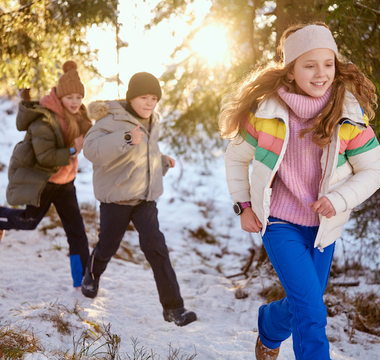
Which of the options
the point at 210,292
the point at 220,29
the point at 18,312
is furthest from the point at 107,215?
the point at 220,29

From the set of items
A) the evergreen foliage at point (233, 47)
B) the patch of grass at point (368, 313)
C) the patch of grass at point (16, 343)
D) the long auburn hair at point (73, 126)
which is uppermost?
the evergreen foliage at point (233, 47)

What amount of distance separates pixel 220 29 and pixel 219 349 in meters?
4.43

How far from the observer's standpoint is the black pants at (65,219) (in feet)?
13.8

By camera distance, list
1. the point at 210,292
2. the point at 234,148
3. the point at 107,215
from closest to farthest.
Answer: the point at 234,148
the point at 107,215
the point at 210,292

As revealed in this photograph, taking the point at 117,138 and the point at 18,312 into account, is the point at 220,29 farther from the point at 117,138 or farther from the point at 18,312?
the point at 18,312

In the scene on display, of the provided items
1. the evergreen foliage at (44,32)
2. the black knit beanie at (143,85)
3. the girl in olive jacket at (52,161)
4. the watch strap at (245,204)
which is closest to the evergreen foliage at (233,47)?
the evergreen foliage at (44,32)

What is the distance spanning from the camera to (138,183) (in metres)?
3.54

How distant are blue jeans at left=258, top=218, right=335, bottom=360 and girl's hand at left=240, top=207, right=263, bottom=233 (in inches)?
3.3

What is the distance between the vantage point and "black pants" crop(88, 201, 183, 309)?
11.7 feet

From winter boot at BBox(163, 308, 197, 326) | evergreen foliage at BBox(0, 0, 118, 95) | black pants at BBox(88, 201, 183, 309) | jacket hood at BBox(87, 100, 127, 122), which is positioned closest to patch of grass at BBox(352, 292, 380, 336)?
winter boot at BBox(163, 308, 197, 326)

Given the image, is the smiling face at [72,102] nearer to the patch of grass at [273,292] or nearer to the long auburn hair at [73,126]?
the long auburn hair at [73,126]

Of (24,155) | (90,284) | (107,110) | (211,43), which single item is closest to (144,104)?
(107,110)

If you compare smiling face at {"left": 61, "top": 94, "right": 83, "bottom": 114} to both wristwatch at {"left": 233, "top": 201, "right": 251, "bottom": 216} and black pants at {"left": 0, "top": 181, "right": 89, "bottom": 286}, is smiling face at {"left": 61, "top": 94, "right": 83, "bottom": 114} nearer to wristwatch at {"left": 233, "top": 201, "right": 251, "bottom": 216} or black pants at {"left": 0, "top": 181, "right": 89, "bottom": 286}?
black pants at {"left": 0, "top": 181, "right": 89, "bottom": 286}

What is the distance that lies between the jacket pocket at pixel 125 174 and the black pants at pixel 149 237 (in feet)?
0.83
